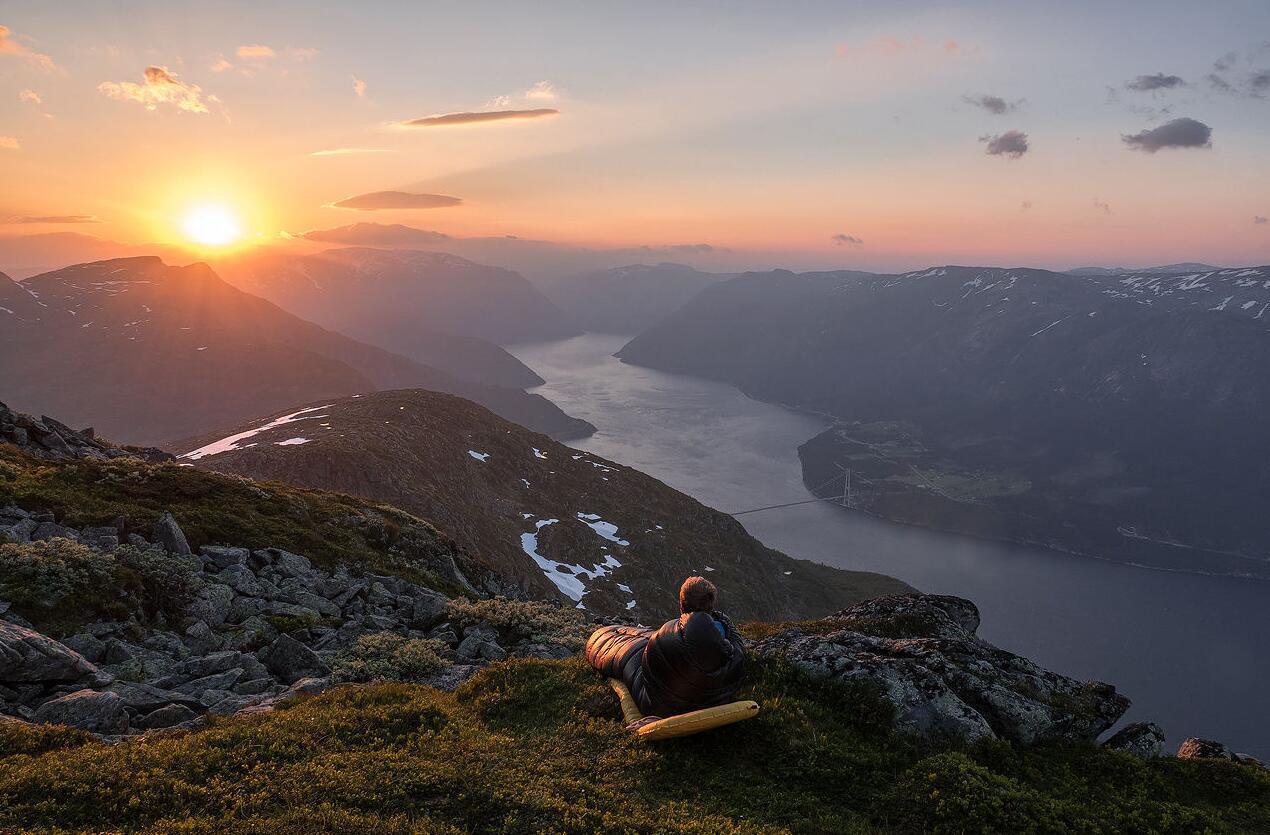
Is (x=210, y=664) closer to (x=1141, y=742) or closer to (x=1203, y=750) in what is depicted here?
(x=1141, y=742)

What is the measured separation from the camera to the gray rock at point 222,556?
2206 cm

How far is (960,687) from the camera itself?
43.4ft

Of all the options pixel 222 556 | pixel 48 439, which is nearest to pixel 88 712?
pixel 222 556

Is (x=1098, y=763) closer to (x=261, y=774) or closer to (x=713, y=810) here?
(x=713, y=810)

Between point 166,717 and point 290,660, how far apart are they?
410 cm

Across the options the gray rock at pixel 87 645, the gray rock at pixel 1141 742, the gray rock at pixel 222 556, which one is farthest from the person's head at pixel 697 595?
the gray rock at pixel 222 556

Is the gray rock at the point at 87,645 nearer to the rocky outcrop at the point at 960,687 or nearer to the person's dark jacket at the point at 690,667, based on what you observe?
the person's dark jacket at the point at 690,667

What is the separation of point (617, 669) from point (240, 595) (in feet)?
48.6

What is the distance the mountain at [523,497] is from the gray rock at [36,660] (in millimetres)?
48733

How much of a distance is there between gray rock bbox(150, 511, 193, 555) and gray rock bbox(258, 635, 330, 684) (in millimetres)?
7003

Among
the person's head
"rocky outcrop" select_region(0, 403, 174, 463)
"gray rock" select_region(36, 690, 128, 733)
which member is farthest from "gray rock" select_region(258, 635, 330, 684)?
"rocky outcrop" select_region(0, 403, 174, 463)

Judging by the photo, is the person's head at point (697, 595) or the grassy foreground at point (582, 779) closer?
the grassy foreground at point (582, 779)

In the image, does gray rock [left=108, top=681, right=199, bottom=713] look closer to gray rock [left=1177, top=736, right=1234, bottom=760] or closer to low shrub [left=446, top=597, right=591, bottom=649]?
low shrub [left=446, top=597, right=591, bottom=649]

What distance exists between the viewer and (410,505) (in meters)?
78.7
